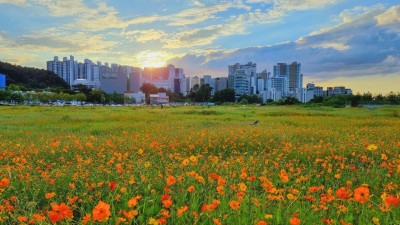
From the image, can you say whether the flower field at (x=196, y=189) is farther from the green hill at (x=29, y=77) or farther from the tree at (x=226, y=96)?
the green hill at (x=29, y=77)

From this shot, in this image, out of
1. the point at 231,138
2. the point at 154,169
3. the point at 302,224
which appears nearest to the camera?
the point at 302,224

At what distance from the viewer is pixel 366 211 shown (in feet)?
10.6

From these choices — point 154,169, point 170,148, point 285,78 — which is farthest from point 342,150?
point 285,78

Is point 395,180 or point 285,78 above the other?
point 285,78

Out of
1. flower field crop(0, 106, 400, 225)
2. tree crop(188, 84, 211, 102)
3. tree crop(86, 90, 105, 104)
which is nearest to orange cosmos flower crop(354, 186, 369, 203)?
flower field crop(0, 106, 400, 225)

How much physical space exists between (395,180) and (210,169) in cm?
273

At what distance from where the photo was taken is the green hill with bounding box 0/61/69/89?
12206 centimetres

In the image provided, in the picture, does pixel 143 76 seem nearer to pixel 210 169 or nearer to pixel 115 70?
pixel 115 70

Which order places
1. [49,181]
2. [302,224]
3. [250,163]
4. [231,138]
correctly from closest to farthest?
[302,224]
[49,181]
[250,163]
[231,138]

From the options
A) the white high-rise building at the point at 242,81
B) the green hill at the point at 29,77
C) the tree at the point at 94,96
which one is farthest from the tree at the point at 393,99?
the green hill at the point at 29,77

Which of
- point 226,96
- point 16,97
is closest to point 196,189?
point 16,97

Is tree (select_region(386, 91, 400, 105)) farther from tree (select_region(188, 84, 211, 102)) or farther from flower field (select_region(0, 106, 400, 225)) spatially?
tree (select_region(188, 84, 211, 102))

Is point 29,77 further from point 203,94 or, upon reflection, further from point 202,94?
point 203,94

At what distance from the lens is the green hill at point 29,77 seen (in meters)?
122
